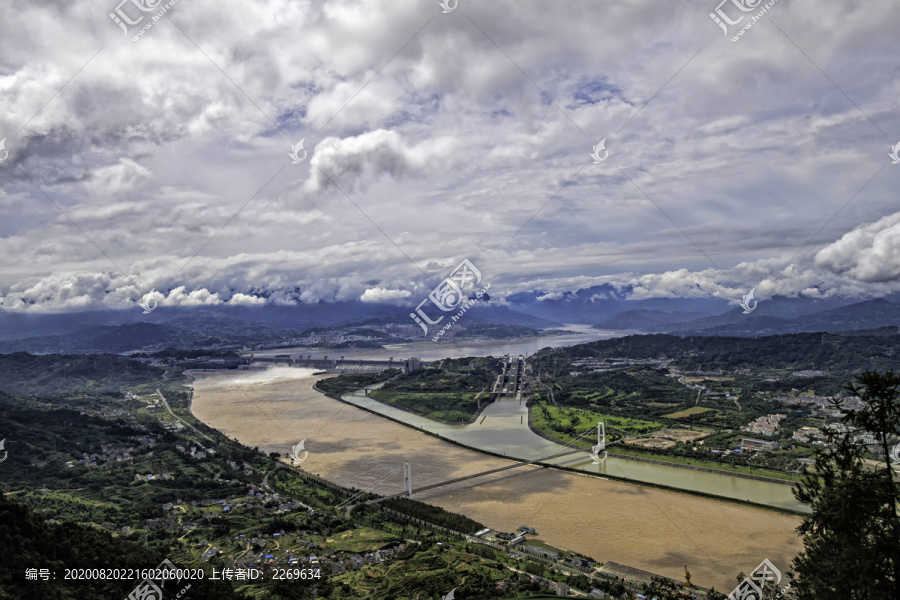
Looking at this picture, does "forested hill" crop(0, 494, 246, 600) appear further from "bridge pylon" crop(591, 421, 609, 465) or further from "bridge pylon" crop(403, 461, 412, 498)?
"bridge pylon" crop(591, 421, 609, 465)

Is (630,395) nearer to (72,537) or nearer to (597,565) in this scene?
(597,565)

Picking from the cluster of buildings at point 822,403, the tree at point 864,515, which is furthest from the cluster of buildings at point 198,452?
the cluster of buildings at point 822,403

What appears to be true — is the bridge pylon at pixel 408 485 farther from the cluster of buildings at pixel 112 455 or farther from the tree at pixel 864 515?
the tree at pixel 864 515

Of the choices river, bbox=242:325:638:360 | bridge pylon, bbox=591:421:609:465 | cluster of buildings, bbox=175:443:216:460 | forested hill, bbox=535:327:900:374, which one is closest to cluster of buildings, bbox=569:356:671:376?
forested hill, bbox=535:327:900:374

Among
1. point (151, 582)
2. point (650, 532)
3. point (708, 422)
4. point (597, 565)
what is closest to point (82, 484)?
point (151, 582)

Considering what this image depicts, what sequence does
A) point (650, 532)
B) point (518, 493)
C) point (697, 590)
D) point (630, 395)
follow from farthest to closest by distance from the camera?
point (630, 395) → point (518, 493) → point (650, 532) → point (697, 590)

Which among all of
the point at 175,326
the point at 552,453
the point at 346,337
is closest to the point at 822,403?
A: the point at 552,453
